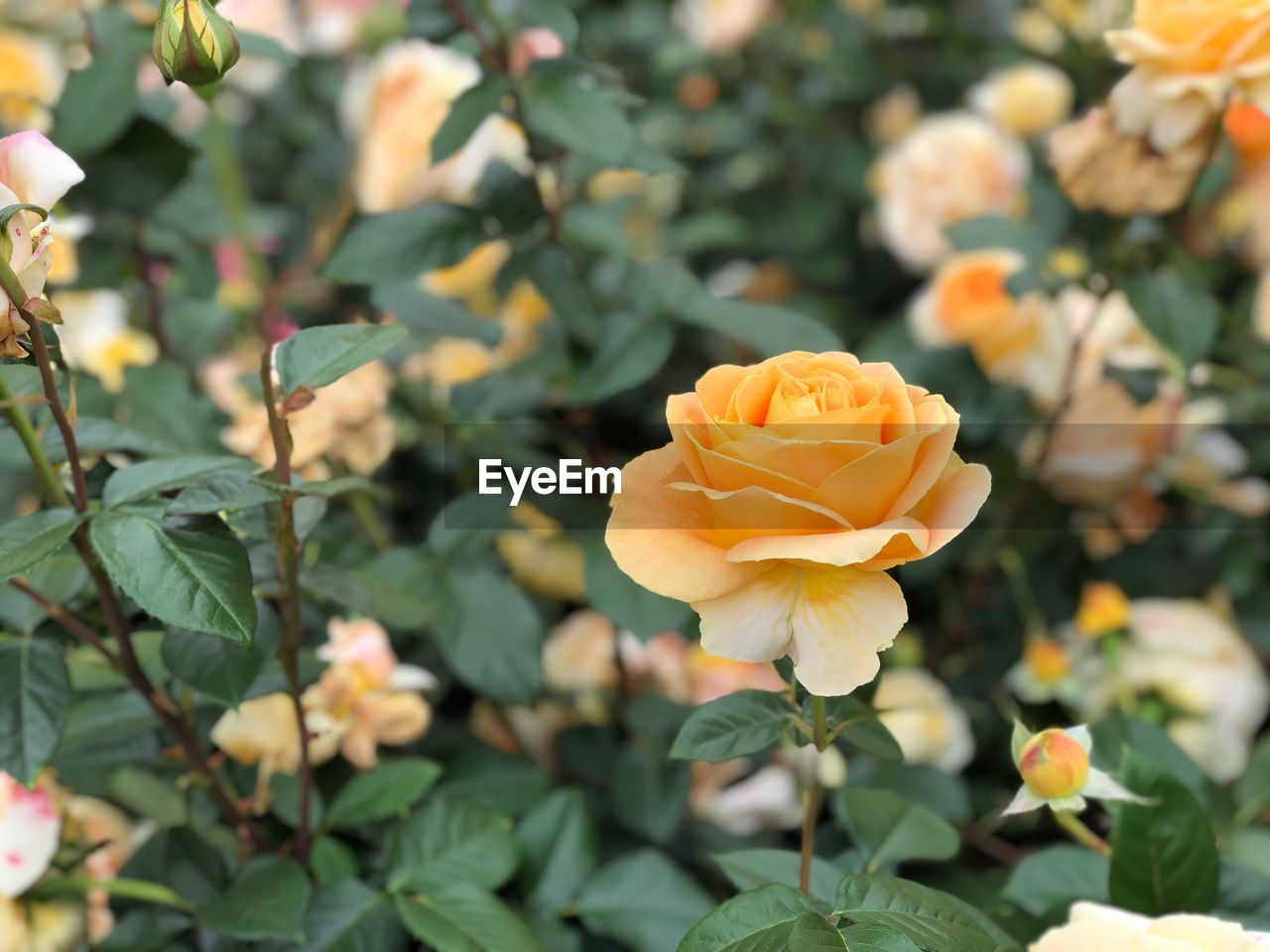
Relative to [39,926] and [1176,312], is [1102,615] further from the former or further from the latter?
[39,926]

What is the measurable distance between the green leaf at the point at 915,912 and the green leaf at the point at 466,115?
467 mm

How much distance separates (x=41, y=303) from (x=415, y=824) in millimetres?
306

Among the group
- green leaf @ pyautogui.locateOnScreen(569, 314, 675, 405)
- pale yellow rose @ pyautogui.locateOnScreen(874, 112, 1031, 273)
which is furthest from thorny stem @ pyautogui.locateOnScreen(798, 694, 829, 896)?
pale yellow rose @ pyautogui.locateOnScreen(874, 112, 1031, 273)

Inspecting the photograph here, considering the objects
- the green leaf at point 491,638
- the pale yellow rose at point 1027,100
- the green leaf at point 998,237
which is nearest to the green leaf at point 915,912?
the green leaf at point 491,638

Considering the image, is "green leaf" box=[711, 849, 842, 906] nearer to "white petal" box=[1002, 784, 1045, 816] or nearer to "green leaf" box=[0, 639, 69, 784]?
"white petal" box=[1002, 784, 1045, 816]

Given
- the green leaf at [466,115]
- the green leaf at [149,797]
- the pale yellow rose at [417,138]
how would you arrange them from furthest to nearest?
the pale yellow rose at [417,138] → the green leaf at [466,115] → the green leaf at [149,797]

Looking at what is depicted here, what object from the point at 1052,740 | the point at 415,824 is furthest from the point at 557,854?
the point at 1052,740

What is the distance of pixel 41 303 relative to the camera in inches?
15.0

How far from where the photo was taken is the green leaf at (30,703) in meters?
0.45

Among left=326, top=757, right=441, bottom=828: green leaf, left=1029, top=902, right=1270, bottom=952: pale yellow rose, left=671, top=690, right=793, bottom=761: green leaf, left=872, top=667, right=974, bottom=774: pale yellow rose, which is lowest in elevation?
left=872, top=667, right=974, bottom=774: pale yellow rose

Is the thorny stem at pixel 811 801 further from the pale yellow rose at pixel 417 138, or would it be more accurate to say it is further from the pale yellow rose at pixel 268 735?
the pale yellow rose at pixel 417 138

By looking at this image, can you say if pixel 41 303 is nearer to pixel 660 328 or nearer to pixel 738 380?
pixel 738 380

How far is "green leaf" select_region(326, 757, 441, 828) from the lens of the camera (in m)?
0.56

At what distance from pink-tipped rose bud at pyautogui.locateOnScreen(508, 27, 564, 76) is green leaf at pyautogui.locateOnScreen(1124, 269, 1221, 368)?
41cm
